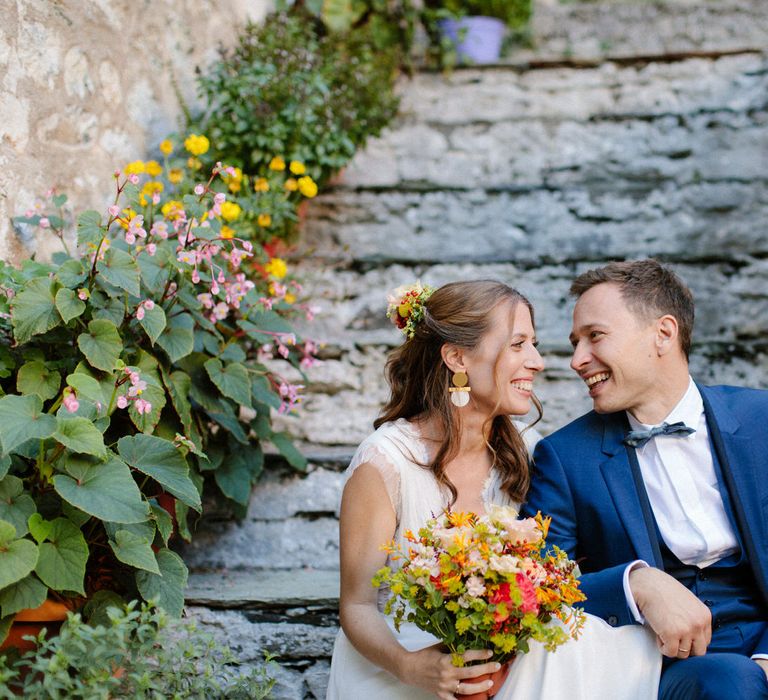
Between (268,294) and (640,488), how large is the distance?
1508mm

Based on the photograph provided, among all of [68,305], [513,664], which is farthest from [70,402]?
[513,664]

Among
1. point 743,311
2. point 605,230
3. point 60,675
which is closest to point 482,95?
point 605,230

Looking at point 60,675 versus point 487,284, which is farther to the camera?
point 487,284

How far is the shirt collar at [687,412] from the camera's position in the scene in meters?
2.23

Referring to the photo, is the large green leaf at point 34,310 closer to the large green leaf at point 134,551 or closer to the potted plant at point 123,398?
the potted plant at point 123,398

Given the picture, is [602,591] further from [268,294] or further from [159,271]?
[268,294]

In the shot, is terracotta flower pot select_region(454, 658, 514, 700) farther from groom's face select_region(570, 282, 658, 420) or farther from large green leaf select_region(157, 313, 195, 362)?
large green leaf select_region(157, 313, 195, 362)

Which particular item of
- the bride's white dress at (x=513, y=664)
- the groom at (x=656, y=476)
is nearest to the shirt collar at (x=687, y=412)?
the groom at (x=656, y=476)

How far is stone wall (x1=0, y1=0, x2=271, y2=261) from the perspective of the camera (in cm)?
257

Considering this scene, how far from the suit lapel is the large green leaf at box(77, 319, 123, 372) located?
4.16 ft

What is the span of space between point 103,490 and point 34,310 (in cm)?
51

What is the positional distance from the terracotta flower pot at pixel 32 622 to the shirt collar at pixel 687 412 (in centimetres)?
152

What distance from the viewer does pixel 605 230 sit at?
3990mm

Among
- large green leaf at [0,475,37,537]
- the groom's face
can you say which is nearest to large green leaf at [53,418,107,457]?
large green leaf at [0,475,37,537]
